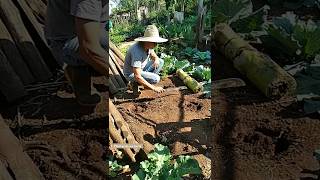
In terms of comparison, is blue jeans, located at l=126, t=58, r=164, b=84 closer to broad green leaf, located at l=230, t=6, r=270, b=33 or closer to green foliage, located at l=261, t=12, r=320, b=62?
broad green leaf, located at l=230, t=6, r=270, b=33

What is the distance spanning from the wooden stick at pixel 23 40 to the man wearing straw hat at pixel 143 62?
0.34 metres

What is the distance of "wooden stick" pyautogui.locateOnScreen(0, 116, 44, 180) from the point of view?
1.94 m

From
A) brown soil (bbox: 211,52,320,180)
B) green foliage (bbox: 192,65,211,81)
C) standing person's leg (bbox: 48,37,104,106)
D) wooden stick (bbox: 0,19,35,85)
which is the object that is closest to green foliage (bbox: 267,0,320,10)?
brown soil (bbox: 211,52,320,180)

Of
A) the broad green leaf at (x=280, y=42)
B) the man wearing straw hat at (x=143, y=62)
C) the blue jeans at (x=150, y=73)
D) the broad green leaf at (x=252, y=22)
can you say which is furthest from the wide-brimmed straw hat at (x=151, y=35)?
the broad green leaf at (x=280, y=42)

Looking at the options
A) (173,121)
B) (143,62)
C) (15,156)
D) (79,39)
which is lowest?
(15,156)

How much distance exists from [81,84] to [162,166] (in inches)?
18.0

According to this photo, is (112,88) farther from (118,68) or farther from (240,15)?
Result: (240,15)

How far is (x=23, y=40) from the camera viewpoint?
6.81ft

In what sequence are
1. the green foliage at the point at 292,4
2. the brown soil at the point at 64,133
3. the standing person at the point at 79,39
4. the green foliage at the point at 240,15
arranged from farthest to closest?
the green foliage at the point at 292,4 < the green foliage at the point at 240,15 < the brown soil at the point at 64,133 < the standing person at the point at 79,39

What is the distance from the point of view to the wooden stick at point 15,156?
1.94 metres

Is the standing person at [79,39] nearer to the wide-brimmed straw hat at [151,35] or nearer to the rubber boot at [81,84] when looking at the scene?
the rubber boot at [81,84]

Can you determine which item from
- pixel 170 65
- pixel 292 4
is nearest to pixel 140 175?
pixel 170 65

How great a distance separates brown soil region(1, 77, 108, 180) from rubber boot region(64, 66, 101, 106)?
2 centimetres

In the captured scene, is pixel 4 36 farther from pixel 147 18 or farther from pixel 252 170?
pixel 252 170
